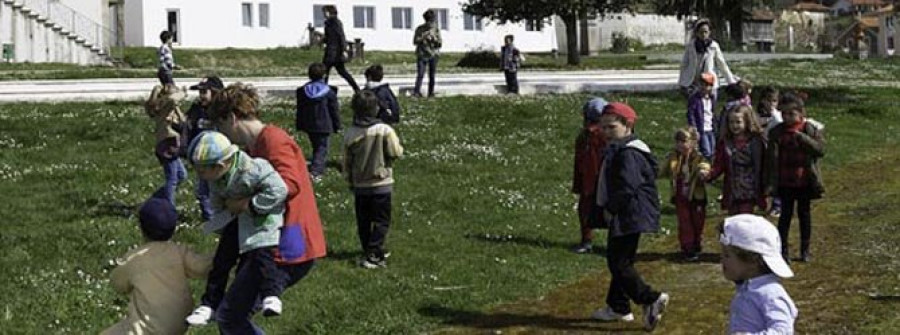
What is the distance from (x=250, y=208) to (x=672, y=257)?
554cm

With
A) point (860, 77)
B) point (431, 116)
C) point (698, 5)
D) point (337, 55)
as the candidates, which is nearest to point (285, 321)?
point (431, 116)

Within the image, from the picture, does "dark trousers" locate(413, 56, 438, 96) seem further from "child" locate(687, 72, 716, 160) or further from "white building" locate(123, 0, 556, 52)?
"white building" locate(123, 0, 556, 52)

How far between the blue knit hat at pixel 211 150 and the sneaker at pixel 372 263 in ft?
12.9

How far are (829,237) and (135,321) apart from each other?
776cm

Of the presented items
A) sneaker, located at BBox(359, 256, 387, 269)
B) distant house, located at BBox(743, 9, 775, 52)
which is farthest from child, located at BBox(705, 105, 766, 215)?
distant house, located at BBox(743, 9, 775, 52)

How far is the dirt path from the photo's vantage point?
29.9ft

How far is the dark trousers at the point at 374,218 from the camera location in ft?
36.2

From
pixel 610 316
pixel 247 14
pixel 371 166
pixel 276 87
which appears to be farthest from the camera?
pixel 247 14

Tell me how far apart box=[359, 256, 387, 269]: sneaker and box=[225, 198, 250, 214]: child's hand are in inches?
145

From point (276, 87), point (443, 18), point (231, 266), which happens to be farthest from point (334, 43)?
point (443, 18)

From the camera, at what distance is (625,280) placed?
896 cm

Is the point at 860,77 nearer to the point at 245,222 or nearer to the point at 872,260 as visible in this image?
the point at 872,260

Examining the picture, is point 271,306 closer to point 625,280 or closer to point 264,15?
point 625,280

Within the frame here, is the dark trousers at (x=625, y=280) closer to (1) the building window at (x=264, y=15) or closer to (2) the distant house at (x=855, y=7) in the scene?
(1) the building window at (x=264, y=15)
